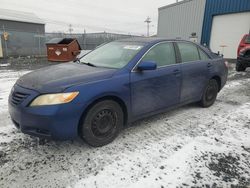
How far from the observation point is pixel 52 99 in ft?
8.85

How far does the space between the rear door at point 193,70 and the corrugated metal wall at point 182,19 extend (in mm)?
15319

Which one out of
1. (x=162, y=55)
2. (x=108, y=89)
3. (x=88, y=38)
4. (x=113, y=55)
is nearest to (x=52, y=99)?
(x=108, y=89)

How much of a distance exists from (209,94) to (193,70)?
3.23 ft

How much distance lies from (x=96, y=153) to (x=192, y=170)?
1.27 m

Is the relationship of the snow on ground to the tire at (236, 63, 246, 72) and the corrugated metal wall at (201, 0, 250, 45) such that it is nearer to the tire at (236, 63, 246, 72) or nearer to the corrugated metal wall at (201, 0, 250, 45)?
the tire at (236, 63, 246, 72)

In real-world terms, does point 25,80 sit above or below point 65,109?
above

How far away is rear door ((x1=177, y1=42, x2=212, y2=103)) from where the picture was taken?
168 inches

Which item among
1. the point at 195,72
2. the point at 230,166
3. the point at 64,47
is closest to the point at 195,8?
the point at 64,47

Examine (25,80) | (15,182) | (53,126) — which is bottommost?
(15,182)

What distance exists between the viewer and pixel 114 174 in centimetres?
259

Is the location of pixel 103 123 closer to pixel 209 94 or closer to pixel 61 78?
pixel 61 78

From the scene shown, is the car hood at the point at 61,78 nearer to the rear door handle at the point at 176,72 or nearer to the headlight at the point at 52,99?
the headlight at the point at 52,99

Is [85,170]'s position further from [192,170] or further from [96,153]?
[192,170]

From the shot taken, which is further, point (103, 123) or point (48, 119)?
point (103, 123)
